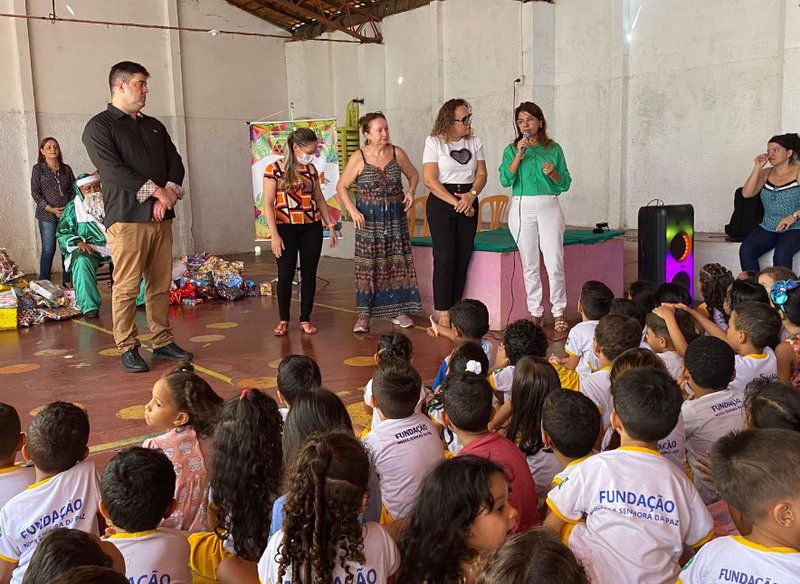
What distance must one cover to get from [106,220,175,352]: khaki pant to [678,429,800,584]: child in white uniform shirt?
3.54 meters

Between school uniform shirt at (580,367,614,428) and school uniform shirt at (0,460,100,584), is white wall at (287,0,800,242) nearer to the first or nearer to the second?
school uniform shirt at (580,367,614,428)

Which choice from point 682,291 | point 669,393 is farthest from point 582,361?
point 669,393

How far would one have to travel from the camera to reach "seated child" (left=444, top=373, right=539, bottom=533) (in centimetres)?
205

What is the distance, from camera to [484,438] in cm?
212

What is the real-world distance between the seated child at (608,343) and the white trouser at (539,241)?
2324mm

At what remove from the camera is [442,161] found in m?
5.14

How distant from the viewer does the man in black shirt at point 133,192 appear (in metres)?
4.21

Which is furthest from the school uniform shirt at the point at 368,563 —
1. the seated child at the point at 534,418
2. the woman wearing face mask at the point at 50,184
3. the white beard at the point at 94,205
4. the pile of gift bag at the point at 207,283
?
the woman wearing face mask at the point at 50,184

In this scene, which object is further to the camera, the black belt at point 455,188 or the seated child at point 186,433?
the black belt at point 455,188

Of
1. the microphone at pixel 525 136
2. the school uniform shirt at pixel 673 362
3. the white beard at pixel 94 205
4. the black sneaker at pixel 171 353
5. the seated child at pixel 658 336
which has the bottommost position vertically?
the black sneaker at pixel 171 353

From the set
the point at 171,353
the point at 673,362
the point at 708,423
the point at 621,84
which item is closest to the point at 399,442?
the point at 708,423

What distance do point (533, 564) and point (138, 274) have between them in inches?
143

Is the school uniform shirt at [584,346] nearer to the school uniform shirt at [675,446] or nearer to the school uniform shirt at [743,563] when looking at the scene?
the school uniform shirt at [675,446]

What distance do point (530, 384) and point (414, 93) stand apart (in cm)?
802
